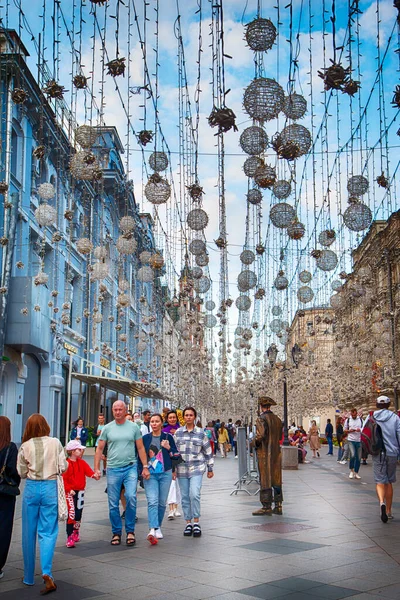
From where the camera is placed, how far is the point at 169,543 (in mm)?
8898

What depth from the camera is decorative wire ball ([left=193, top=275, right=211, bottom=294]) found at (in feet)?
61.4

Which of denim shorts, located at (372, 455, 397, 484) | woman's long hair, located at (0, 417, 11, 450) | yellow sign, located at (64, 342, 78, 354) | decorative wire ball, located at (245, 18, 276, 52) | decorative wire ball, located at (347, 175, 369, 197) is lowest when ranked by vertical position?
denim shorts, located at (372, 455, 397, 484)

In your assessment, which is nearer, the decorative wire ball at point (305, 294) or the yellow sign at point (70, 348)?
the decorative wire ball at point (305, 294)

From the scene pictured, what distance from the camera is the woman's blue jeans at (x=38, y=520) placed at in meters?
6.68

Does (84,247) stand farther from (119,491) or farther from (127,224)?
(119,491)

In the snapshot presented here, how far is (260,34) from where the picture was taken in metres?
8.30

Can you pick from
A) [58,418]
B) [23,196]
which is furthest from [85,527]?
[58,418]

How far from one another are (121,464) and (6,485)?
209cm

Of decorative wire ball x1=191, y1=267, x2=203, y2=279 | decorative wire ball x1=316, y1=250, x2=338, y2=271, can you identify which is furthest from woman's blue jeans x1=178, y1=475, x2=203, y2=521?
decorative wire ball x1=316, y1=250, x2=338, y2=271

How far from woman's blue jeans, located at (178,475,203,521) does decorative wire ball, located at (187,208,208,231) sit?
5.22m

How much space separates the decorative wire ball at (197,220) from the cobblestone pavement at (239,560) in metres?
5.16

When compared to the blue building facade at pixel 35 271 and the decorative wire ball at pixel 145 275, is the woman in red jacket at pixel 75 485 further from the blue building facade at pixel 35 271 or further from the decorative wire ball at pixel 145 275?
the blue building facade at pixel 35 271

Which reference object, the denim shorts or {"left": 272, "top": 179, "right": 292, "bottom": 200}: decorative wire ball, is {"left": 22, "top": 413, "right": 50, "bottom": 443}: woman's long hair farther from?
{"left": 272, "top": 179, "right": 292, "bottom": 200}: decorative wire ball

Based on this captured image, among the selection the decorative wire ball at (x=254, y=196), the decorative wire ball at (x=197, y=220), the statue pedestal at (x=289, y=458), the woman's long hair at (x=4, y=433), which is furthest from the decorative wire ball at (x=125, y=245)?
the statue pedestal at (x=289, y=458)
